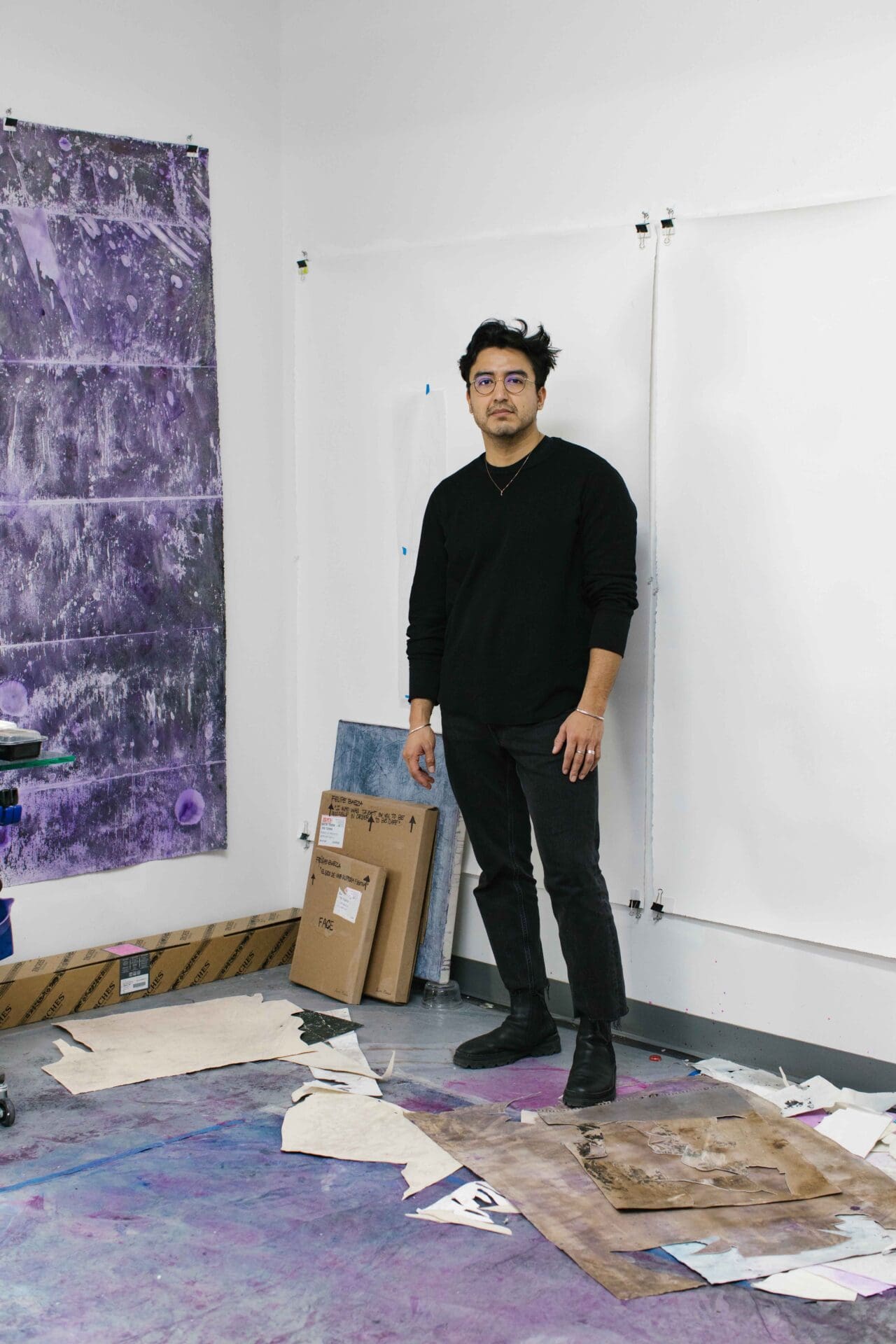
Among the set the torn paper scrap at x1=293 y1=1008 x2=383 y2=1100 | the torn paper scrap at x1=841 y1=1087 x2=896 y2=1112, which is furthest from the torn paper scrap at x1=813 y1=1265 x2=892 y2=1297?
the torn paper scrap at x1=293 y1=1008 x2=383 y2=1100

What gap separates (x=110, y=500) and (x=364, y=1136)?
6.14ft

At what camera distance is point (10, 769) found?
2.80 meters

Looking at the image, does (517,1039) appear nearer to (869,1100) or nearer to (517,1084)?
(517,1084)

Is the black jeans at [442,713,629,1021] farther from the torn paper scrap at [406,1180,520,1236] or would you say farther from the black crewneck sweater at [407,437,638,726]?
the torn paper scrap at [406,1180,520,1236]

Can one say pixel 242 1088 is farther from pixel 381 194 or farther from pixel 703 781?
pixel 381 194

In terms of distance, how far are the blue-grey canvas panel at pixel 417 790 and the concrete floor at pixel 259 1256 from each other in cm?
69

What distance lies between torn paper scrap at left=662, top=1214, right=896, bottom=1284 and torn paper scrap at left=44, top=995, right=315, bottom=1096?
1.26 meters

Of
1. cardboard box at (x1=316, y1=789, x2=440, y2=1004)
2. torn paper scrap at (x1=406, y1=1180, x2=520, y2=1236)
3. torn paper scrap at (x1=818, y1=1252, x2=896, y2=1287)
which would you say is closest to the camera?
torn paper scrap at (x1=818, y1=1252, x2=896, y2=1287)

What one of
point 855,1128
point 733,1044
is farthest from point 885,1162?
point 733,1044

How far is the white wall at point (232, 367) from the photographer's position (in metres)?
3.73

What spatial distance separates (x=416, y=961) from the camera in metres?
3.82

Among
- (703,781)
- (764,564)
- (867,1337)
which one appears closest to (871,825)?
(703,781)

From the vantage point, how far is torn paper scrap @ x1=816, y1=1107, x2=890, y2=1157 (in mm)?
2752

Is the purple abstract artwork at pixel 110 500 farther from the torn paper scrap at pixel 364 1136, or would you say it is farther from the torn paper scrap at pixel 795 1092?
the torn paper scrap at pixel 795 1092
